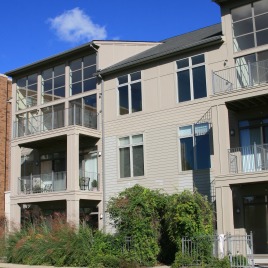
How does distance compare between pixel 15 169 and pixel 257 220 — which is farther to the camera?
pixel 15 169

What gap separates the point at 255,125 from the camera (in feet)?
69.3

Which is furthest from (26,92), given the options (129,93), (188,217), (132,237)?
(188,217)

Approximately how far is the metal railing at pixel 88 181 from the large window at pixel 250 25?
10508 millimetres

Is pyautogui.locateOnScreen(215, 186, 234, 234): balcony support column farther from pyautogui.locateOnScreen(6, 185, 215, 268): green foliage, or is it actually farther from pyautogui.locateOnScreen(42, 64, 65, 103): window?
pyautogui.locateOnScreen(42, 64, 65, 103): window

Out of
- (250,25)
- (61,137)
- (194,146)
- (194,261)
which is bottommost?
(194,261)

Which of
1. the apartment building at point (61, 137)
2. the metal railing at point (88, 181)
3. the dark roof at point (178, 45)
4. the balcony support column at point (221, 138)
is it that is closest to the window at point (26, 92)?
the apartment building at point (61, 137)

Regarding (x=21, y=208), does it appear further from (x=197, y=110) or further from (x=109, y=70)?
(x=197, y=110)

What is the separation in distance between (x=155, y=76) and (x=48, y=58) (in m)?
8.21

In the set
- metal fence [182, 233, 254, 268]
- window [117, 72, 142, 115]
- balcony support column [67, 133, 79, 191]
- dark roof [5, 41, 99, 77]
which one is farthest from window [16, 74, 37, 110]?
metal fence [182, 233, 254, 268]

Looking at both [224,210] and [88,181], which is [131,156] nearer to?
[88,181]

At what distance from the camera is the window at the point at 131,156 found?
24.7 meters

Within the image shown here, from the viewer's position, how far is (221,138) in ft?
65.5

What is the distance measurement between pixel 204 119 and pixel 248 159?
3.28 meters

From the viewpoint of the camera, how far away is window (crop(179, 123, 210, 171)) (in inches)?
874
